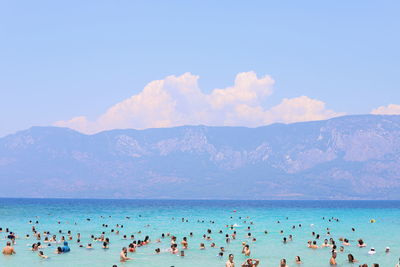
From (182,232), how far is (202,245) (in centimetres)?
2074

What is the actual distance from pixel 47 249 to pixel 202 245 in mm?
15837

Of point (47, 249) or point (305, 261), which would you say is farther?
point (47, 249)

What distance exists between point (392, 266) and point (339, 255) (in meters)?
6.71

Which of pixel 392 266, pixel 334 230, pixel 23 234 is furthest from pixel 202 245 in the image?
pixel 334 230

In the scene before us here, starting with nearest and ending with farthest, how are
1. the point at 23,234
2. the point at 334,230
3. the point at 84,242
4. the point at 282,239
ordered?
1. the point at 84,242
2. the point at 282,239
3. the point at 23,234
4. the point at 334,230

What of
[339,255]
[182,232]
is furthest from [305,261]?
[182,232]

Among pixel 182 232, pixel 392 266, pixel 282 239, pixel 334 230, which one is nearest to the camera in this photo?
pixel 392 266

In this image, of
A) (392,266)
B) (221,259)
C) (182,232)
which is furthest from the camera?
(182,232)

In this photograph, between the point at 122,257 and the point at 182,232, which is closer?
the point at 122,257

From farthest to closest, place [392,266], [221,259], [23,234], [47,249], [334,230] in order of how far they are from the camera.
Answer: [334,230] < [23,234] < [47,249] < [221,259] < [392,266]

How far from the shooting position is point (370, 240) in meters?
67.4

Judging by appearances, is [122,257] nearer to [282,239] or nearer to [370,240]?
[282,239]

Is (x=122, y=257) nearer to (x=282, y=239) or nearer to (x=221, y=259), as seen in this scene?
(x=221, y=259)

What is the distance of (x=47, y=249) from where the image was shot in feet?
186
